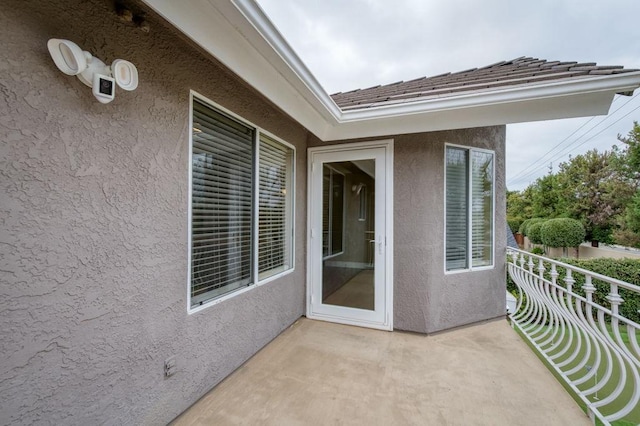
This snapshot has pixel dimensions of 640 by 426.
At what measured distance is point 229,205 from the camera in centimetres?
315

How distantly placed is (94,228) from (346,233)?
3.64 m

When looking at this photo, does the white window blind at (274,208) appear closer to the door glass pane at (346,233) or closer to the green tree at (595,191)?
the door glass pane at (346,233)

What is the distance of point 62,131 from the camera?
161cm

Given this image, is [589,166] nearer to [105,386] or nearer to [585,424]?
[585,424]

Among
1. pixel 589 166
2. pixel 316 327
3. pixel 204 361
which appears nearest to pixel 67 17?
pixel 204 361

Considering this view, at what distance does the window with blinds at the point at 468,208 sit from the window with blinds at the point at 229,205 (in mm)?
2892

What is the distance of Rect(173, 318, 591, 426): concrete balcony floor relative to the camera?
2.52m

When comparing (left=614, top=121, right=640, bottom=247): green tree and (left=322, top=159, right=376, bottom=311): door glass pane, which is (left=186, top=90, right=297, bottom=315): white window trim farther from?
(left=614, top=121, right=640, bottom=247): green tree

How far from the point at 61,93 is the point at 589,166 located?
99.9 ft

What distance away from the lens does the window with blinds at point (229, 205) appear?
2.71 metres

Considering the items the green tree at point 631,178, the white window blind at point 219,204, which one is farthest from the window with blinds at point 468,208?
the green tree at point 631,178

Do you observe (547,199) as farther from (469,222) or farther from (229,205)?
(229,205)

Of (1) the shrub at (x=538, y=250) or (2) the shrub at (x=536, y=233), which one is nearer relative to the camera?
(1) the shrub at (x=538, y=250)

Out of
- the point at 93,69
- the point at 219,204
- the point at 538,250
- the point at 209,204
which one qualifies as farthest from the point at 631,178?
the point at 93,69
